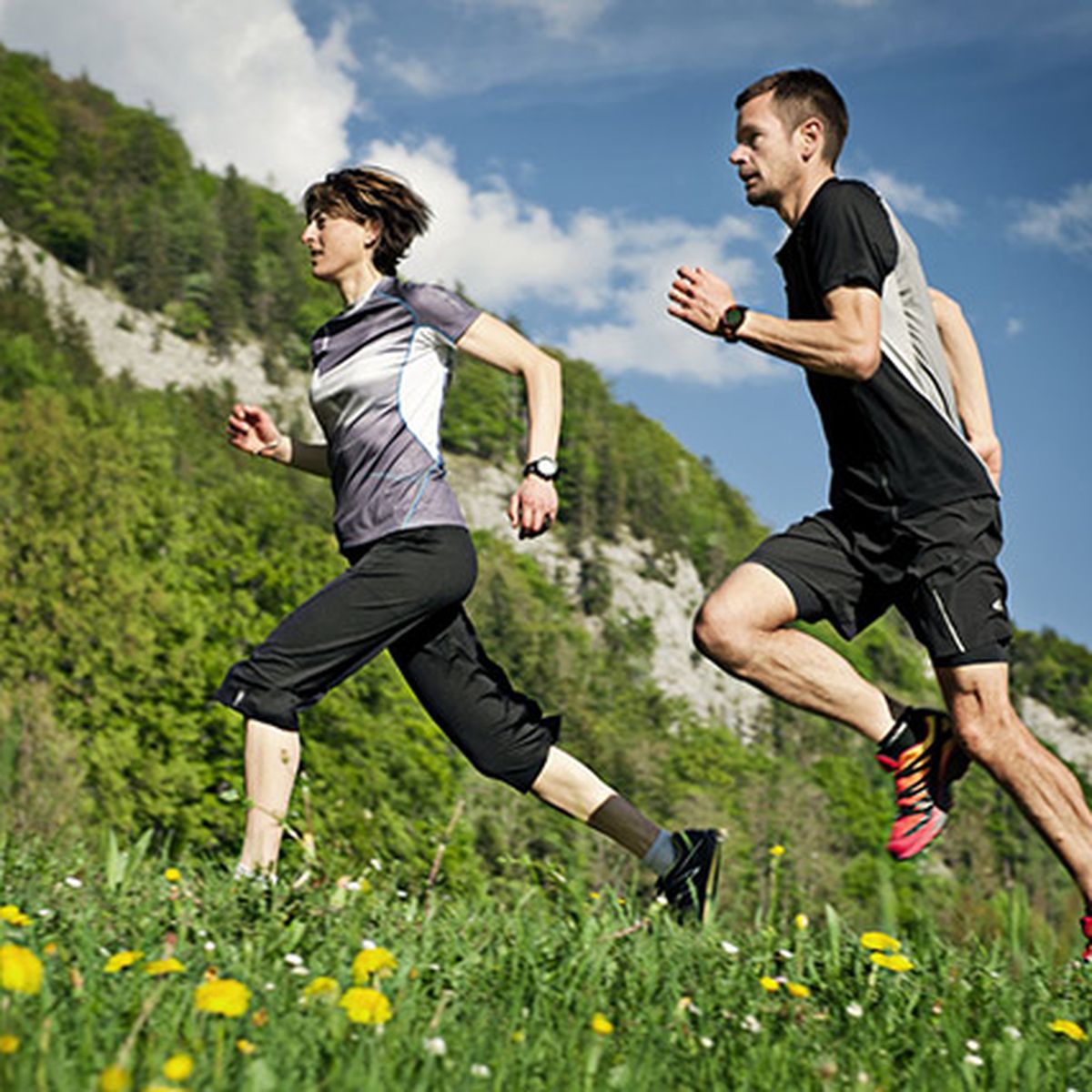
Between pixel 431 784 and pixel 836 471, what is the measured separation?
41.8m

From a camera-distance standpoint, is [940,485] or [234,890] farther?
[940,485]

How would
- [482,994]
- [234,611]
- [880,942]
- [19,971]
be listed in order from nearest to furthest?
[19,971] < [482,994] < [880,942] < [234,611]

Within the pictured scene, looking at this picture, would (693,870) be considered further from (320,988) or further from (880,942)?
(320,988)

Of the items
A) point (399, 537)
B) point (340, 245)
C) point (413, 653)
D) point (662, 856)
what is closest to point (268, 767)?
point (413, 653)

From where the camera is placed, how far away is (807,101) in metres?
4.29

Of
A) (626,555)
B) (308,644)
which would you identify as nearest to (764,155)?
(308,644)

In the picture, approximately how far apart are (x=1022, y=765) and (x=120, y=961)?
8.48 feet

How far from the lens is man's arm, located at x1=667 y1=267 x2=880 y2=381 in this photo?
3939 millimetres

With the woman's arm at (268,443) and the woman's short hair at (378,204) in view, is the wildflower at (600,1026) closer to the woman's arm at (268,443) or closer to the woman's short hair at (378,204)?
the woman's arm at (268,443)

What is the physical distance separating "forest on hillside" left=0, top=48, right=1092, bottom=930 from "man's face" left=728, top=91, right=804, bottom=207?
3.65ft

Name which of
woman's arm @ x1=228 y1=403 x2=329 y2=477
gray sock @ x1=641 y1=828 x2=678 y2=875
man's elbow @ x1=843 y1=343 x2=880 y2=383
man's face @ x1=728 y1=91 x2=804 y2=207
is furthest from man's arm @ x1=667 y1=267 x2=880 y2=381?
gray sock @ x1=641 y1=828 x2=678 y2=875

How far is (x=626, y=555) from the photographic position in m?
142

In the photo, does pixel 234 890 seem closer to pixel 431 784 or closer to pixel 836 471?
pixel 836 471

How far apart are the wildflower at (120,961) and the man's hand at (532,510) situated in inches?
74.4
